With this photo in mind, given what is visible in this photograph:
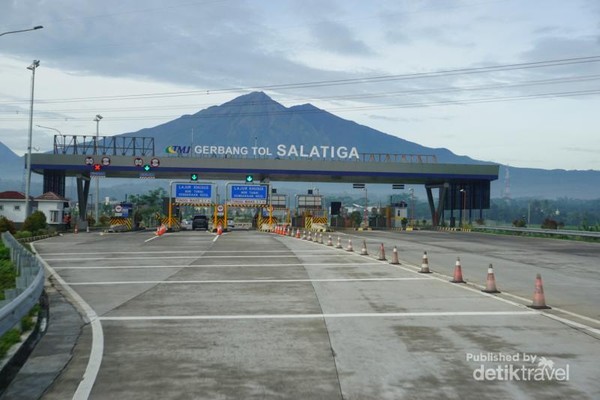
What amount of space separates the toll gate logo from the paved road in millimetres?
22

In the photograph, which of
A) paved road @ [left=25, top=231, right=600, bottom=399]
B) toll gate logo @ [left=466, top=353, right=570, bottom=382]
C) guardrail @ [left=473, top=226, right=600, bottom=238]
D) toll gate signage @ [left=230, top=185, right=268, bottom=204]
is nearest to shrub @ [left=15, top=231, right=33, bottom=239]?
toll gate signage @ [left=230, top=185, right=268, bottom=204]

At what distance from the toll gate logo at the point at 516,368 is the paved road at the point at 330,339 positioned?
0.07ft

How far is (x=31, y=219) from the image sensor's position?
48.3 m

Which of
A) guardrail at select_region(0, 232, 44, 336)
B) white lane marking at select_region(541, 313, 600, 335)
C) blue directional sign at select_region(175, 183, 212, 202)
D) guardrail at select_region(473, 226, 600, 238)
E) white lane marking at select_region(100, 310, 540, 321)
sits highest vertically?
blue directional sign at select_region(175, 183, 212, 202)

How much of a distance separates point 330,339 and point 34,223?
43482mm

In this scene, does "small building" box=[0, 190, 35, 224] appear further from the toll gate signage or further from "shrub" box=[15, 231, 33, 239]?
the toll gate signage

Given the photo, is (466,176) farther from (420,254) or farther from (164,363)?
(164,363)

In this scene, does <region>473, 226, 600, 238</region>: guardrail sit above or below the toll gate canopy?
below

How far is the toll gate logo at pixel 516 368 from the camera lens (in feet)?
25.0

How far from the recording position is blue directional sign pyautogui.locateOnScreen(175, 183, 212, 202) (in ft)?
213

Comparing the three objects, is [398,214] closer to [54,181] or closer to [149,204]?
[54,181]

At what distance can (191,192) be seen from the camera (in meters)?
65.1

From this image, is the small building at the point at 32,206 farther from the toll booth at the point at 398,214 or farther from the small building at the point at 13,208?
the toll booth at the point at 398,214

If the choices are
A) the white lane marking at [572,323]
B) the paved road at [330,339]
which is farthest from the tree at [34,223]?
the white lane marking at [572,323]
